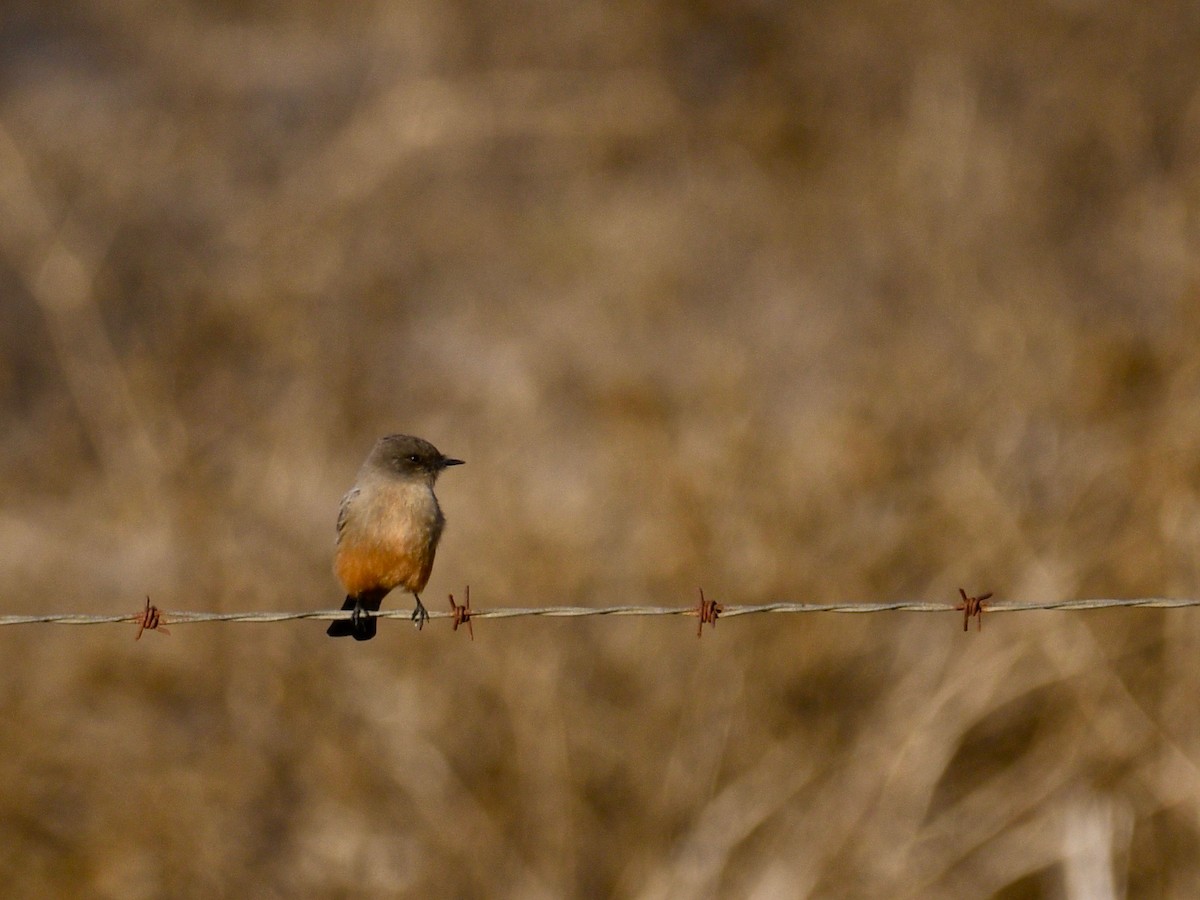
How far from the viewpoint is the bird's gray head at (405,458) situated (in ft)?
24.3

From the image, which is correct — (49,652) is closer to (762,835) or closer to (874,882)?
(762,835)

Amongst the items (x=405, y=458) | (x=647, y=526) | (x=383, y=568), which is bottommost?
(x=383, y=568)

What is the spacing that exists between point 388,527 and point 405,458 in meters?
0.42

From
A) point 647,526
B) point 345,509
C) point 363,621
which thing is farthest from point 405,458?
point 647,526

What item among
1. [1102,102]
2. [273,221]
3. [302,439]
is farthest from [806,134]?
[302,439]

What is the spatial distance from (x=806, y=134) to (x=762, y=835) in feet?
33.0

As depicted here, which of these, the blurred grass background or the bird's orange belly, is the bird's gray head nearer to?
the bird's orange belly

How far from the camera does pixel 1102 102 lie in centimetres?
1582

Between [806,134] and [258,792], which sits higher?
[806,134]

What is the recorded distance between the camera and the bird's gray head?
7.41 m

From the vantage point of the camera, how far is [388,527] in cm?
718

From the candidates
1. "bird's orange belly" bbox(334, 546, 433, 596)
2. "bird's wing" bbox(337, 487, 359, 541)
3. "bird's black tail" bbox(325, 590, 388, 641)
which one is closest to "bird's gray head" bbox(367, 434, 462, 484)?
"bird's wing" bbox(337, 487, 359, 541)

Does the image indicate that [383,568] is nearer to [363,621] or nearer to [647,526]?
[363,621]

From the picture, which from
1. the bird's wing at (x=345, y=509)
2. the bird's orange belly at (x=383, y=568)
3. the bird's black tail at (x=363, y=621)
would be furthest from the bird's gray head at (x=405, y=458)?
the bird's black tail at (x=363, y=621)
